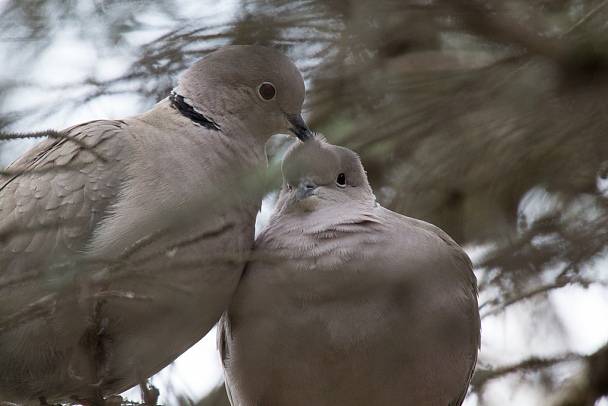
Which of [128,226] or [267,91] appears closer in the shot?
[128,226]

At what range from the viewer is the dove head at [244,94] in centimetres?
359

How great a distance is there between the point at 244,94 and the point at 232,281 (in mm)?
883

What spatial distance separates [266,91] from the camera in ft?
12.1

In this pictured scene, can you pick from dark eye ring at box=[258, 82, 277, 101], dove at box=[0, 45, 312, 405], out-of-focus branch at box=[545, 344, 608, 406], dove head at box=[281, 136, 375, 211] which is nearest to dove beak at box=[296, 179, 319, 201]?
dove head at box=[281, 136, 375, 211]

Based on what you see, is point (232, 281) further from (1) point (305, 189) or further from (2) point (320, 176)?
(2) point (320, 176)

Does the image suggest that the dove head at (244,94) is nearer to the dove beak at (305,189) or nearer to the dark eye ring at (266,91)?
the dark eye ring at (266,91)

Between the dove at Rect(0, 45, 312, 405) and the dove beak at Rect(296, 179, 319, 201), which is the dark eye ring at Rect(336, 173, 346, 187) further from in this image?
the dove at Rect(0, 45, 312, 405)

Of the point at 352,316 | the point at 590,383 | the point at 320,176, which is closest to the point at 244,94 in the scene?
the point at 320,176

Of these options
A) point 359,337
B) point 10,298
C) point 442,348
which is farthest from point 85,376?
point 442,348

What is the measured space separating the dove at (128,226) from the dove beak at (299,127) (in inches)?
5.8

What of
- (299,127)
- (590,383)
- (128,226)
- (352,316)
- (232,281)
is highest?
(128,226)

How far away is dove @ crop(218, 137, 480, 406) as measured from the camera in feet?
10.5

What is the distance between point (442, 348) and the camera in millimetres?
3354

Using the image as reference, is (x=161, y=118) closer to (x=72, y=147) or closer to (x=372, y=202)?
(x=72, y=147)
